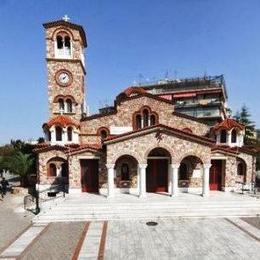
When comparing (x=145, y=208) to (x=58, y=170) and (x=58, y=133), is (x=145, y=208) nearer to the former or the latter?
(x=58, y=170)

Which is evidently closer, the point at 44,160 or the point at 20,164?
the point at 44,160

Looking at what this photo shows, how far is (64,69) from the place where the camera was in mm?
27594

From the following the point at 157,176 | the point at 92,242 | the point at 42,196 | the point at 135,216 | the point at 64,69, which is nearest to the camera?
the point at 92,242

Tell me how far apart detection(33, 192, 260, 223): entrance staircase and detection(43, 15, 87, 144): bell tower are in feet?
36.8

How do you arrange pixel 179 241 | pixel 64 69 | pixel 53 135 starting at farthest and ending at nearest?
1. pixel 64 69
2. pixel 53 135
3. pixel 179 241

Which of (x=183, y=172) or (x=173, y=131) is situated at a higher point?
(x=173, y=131)

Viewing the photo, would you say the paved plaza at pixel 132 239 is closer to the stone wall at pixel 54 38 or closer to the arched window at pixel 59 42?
the stone wall at pixel 54 38

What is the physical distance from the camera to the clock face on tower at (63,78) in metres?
27.6

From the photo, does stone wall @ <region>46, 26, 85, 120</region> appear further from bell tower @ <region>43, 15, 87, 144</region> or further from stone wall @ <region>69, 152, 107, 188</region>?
stone wall @ <region>69, 152, 107, 188</region>

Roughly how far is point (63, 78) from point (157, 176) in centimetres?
1474

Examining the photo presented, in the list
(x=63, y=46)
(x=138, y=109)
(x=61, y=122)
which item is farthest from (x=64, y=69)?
(x=138, y=109)

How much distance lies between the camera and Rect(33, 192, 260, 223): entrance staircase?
1680cm

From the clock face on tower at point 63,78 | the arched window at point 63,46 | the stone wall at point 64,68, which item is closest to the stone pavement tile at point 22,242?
the stone wall at point 64,68

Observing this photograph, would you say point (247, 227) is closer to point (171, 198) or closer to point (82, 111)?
point (171, 198)
